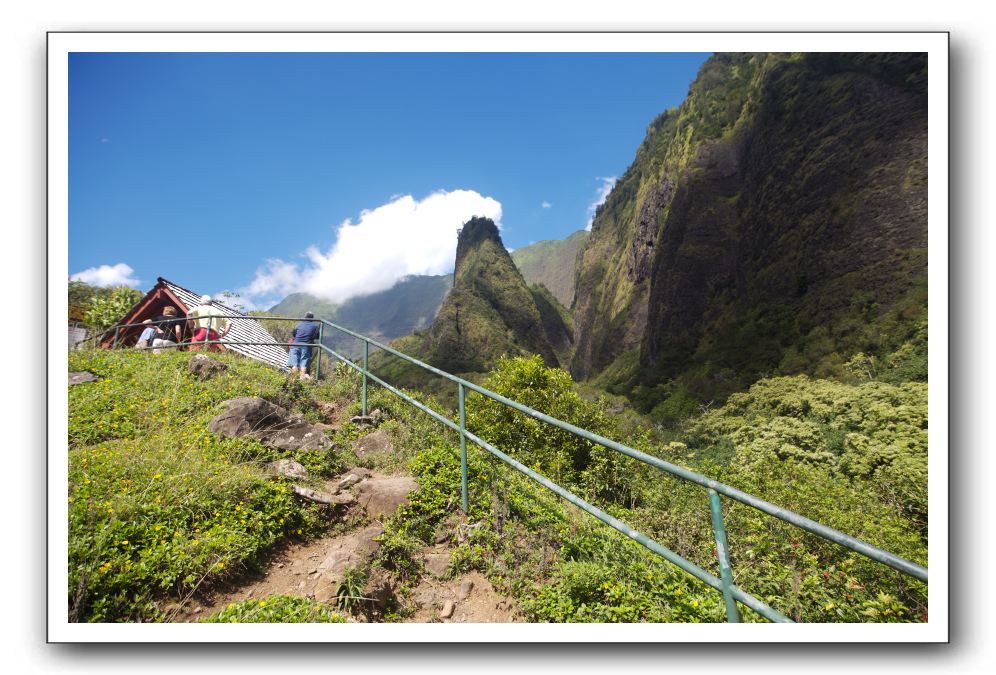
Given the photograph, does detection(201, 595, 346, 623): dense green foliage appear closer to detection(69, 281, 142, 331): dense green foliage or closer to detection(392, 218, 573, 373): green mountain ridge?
detection(69, 281, 142, 331): dense green foliage

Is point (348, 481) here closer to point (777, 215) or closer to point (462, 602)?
point (462, 602)

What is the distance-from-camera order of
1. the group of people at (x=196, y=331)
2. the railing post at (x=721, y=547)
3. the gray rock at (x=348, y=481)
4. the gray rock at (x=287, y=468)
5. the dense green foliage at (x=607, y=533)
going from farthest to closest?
the group of people at (x=196, y=331) < the gray rock at (x=348, y=481) < the gray rock at (x=287, y=468) < the dense green foliage at (x=607, y=533) < the railing post at (x=721, y=547)

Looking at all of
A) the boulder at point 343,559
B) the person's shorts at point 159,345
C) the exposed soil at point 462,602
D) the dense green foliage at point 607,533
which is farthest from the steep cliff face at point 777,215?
the person's shorts at point 159,345

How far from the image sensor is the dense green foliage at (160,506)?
233 centimetres

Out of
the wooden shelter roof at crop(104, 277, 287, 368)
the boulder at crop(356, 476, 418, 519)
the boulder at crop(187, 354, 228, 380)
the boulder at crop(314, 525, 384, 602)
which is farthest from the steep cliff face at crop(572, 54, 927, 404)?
the wooden shelter roof at crop(104, 277, 287, 368)

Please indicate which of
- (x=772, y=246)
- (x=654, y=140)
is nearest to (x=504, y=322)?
(x=654, y=140)

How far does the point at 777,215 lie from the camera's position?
38.9 metres

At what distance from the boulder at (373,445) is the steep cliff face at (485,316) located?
278 ft

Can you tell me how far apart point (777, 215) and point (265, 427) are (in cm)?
4385

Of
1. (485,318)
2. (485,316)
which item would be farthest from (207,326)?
(485,316)

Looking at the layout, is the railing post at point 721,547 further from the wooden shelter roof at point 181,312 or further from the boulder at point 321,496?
the wooden shelter roof at point 181,312

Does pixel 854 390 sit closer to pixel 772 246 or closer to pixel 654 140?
pixel 772 246

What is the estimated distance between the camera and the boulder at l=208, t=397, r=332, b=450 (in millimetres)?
4262
